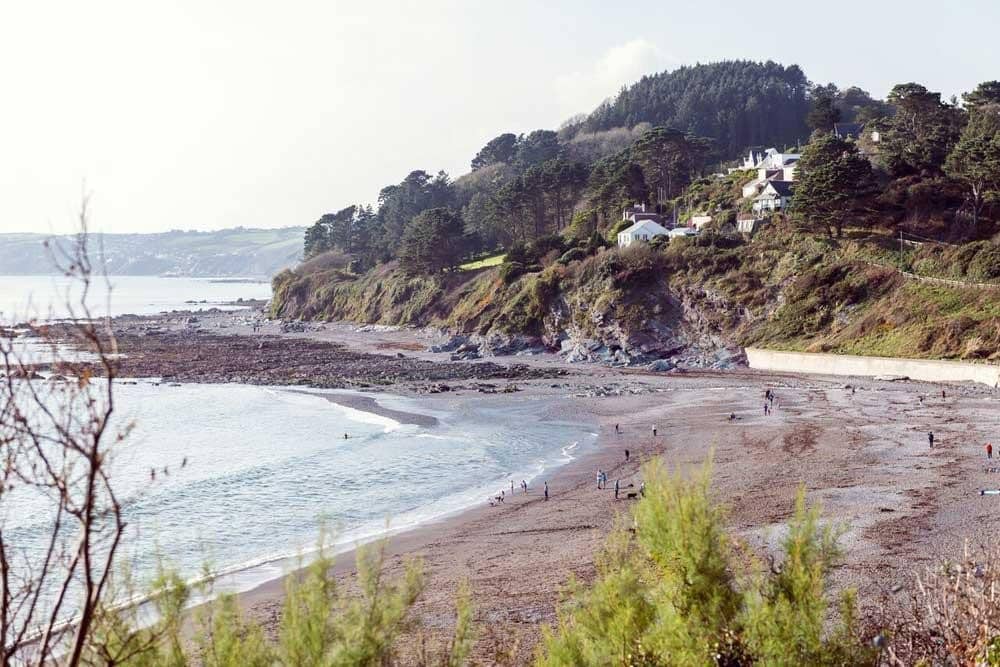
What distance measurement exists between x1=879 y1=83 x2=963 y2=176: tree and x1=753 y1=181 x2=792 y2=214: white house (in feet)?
26.1

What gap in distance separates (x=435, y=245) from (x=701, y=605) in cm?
8908

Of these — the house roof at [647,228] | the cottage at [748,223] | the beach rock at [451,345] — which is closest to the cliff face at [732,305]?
the beach rock at [451,345]

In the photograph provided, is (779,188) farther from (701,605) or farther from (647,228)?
(701,605)

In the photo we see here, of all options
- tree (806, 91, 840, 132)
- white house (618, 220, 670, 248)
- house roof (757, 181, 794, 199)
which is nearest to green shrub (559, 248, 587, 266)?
white house (618, 220, 670, 248)

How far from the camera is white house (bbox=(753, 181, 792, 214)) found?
236 ft

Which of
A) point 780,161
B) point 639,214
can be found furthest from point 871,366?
point 780,161

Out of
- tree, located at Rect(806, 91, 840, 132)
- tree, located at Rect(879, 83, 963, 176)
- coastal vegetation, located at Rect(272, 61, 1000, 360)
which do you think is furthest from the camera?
tree, located at Rect(806, 91, 840, 132)

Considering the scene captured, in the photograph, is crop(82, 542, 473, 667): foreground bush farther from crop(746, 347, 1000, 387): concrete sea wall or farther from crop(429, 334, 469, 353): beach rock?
crop(429, 334, 469, 353): beach rock

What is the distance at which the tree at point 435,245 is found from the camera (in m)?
96.5

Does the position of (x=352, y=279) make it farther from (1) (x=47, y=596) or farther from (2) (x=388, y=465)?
(1) (x=47, y=596)

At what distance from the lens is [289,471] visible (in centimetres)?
3550

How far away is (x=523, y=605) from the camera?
60.4 ft

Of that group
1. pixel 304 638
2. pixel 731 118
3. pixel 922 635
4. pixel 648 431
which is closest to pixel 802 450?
pixel 648 431

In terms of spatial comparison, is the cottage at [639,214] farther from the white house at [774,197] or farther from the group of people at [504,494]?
the group of people at [504,494]
